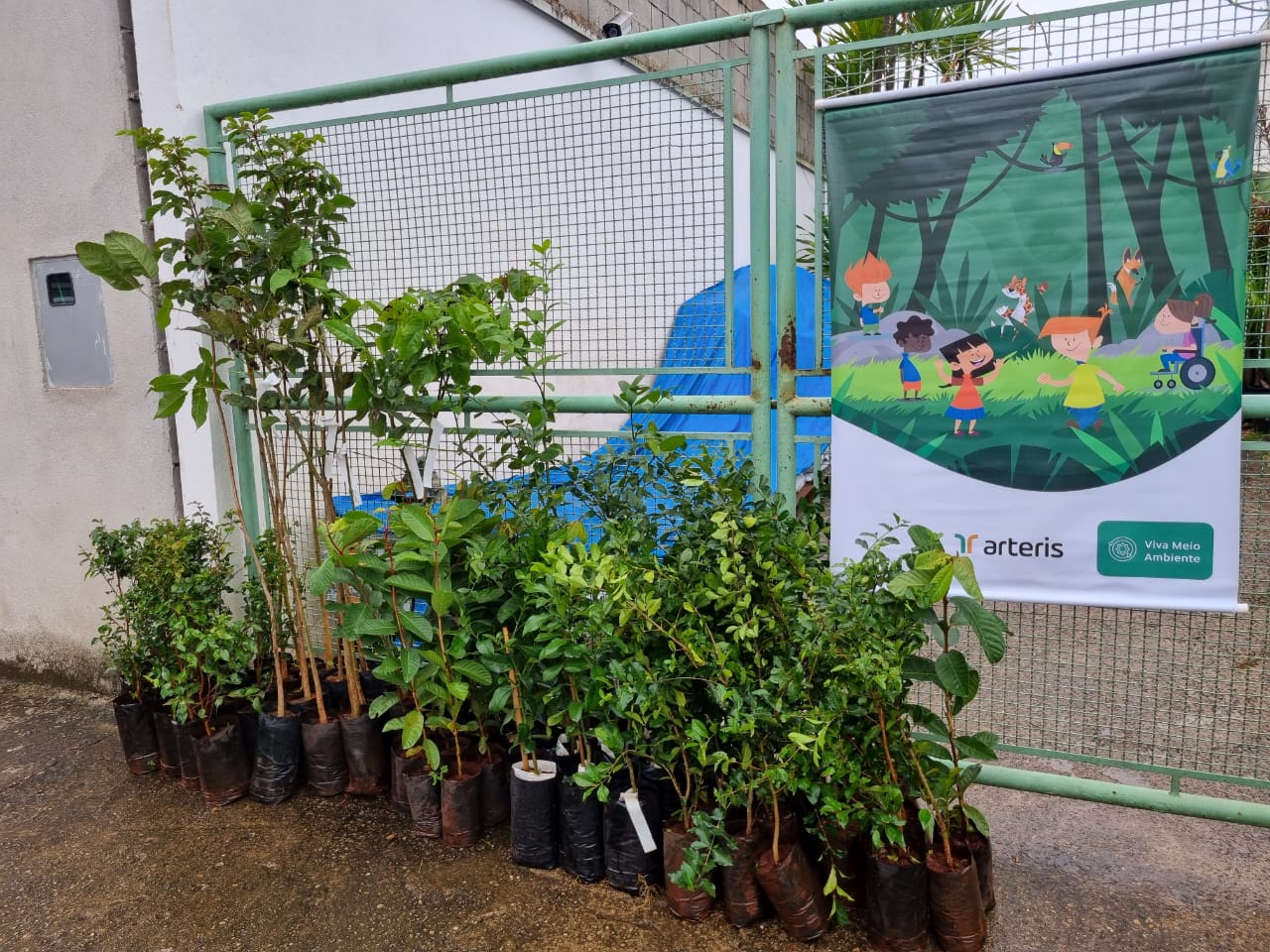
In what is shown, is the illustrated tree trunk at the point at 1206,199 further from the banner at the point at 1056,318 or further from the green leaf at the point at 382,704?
the green leaf at the point at 382,704

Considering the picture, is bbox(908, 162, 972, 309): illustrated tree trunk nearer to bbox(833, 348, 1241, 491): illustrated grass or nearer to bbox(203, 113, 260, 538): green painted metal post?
bbox(833, 348, 1241, 491): illustrated grass

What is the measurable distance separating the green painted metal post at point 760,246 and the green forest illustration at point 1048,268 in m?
0.21

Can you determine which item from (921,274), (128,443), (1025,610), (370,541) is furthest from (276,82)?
(1025,610)

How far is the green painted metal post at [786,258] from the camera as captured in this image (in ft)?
Result: 8.75

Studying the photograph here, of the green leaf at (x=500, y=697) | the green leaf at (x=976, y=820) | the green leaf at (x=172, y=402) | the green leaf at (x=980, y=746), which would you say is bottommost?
the green leaf at (x=976, y=820)

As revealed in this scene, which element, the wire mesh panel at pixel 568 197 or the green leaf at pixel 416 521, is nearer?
the green leaf at pixel 416 521

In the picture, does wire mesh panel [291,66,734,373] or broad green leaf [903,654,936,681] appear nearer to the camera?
broad green leaf [903,654,936,681]

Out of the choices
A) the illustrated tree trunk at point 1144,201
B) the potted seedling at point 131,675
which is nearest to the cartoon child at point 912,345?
the illustrated tree trunk at point 1144,201

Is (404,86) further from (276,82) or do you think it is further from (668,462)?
(668,462)

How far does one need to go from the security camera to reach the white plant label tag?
19.4 feet

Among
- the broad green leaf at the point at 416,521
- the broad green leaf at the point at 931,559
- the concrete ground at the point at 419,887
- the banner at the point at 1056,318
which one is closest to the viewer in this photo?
the broad green leaf at the point at 931,559

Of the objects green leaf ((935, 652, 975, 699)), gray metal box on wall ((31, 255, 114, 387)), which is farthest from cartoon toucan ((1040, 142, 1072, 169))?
gray metal box on wall ((31, 255, 114, 387))

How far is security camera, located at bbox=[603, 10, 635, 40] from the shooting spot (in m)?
6.70

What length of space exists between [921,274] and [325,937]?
8.18ft
